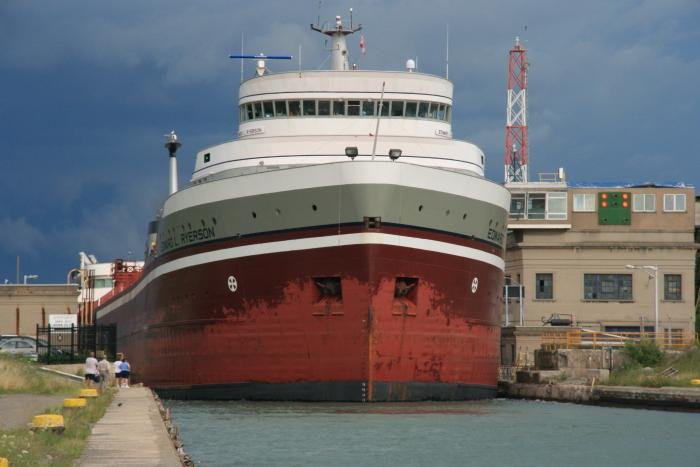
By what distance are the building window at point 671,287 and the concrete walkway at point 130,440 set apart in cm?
3709

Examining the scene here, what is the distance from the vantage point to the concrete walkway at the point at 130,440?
19219mm

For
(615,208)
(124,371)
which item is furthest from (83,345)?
(124,371)

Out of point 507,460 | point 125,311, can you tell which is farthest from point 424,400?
point 125,311

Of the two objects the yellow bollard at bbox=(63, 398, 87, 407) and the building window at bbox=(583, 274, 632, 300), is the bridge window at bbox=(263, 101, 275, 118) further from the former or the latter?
the building window at bbox=(583, 274, 632, 300)

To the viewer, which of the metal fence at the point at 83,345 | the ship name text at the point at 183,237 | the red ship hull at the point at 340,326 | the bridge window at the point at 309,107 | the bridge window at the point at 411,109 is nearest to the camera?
the red ship hull at the point at 340,326

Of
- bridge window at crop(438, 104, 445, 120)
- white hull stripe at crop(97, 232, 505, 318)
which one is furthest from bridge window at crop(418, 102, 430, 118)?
white hull stripe at crop(97, 232, 505, 318)

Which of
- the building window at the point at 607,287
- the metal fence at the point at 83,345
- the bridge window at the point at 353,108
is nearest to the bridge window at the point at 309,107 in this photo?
the bridge window at the point at 353,108

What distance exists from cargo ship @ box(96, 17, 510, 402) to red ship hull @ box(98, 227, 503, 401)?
5cm

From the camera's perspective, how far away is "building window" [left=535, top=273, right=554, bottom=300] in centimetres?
6203

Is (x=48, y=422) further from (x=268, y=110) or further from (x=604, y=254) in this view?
(x=604, y=254)

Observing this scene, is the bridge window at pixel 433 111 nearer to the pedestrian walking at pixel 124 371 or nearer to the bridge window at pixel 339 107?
the bridge window at pixel 339 107

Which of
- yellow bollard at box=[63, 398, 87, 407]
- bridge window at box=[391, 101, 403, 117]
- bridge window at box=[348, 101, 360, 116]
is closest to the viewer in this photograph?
yellow bollard at box=[63, 398, 87, 407]

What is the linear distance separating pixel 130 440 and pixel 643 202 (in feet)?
145

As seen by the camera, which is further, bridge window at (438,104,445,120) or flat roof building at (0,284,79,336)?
flat roof building at (0,284,79,336)
